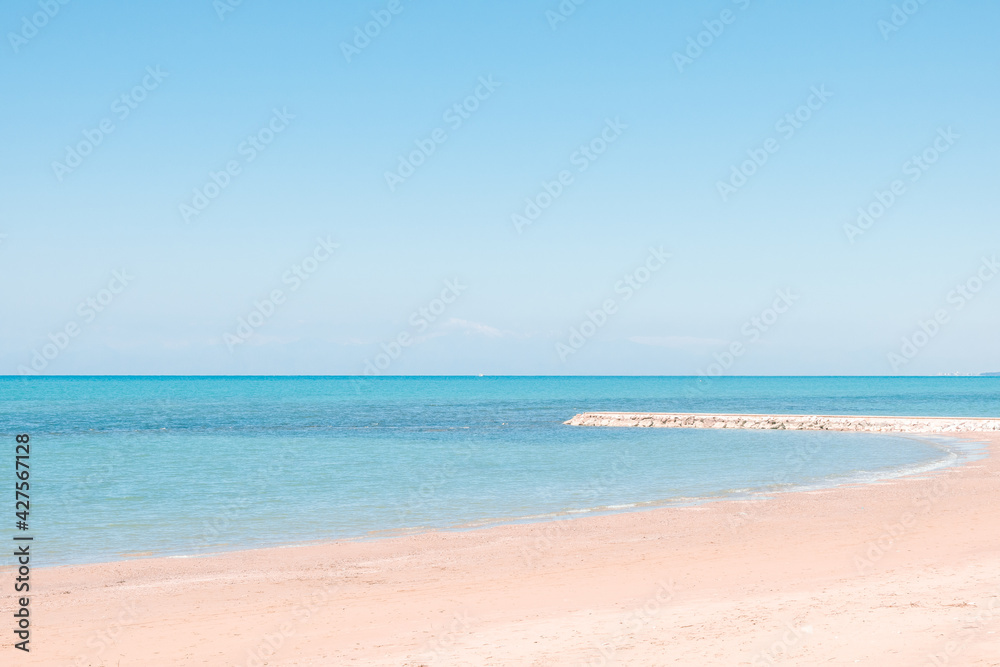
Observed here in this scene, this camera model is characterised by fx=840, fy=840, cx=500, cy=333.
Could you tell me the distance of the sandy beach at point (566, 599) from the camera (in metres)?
8.40

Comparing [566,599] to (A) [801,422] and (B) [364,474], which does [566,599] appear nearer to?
(B) [364,474]

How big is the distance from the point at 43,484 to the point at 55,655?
17118mm

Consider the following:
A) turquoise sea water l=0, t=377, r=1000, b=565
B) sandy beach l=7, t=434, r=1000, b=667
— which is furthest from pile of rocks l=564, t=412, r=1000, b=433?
sandy beach l=7, t=434, r=1000, b=667

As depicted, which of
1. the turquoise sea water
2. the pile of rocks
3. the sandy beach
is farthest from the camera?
the pile of rocks

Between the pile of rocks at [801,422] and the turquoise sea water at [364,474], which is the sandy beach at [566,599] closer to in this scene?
the turquoise sea water at [364,474]

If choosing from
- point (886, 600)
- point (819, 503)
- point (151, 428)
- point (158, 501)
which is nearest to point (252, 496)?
point (158, 501)

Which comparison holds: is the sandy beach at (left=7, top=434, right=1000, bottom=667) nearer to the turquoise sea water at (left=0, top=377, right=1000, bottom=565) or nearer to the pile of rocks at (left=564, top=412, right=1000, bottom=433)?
the turquoise sea water at (left=0, top=377, right=1000, bottom=565)

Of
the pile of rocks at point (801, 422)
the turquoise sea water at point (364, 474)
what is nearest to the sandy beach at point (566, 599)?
the turquoise sea water at point (364, 474)

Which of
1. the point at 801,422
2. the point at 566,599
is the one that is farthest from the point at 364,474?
the point at 801,422

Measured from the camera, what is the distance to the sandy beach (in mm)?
8398

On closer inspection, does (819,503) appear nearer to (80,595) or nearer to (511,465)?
(511,465)

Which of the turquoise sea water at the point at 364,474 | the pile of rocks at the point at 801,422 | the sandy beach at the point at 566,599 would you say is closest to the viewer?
the sandy beach at the point at 566,599

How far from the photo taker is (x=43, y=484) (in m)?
23.9

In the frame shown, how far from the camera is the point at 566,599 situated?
11.0m
